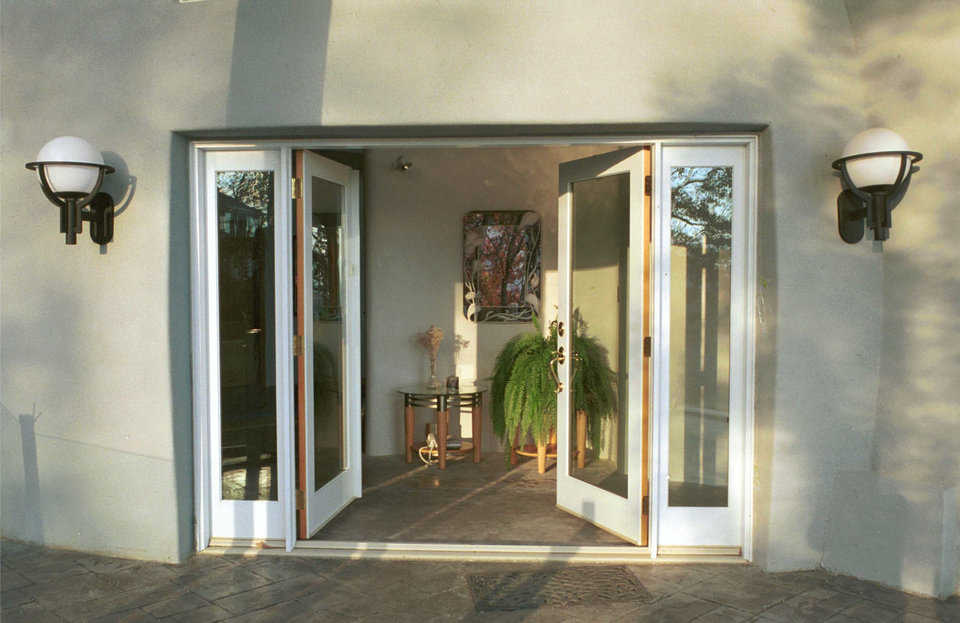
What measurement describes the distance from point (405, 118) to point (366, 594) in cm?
242

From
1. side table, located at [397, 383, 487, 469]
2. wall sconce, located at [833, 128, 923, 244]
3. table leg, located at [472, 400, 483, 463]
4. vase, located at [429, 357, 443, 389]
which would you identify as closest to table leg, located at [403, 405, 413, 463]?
side table, located at [397, 383, 487, 469]

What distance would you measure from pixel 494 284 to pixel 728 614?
3.79 metres

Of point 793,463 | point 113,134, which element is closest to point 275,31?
point 113,134

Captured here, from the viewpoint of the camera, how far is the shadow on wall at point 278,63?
369 centimetres

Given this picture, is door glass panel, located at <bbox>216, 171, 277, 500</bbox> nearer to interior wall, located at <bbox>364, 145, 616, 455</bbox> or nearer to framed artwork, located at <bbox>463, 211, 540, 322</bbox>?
interior wall, located at <bbox>364, 145, 616, 455</bbox>

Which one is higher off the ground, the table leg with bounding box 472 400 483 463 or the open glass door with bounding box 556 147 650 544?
the open glass door with bounding box 556 147 650 544

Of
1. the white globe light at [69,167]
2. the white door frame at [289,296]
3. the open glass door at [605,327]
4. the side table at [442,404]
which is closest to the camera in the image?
the white globe light at [69,167]

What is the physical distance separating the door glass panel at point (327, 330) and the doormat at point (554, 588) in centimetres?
133

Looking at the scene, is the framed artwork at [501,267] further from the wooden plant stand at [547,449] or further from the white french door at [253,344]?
the white french door at [253,344]

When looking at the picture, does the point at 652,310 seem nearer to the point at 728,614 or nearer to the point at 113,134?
the point at 728,614

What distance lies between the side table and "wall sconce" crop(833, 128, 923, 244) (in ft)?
10.6

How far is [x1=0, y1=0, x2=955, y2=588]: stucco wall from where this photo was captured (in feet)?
11.9

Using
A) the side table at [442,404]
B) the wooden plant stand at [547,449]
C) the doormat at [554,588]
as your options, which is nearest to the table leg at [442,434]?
the side table at [442,404]

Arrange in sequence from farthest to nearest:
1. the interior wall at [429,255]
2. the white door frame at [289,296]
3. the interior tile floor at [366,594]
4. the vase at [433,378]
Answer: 1. the interior wall at [429,255]
2. the vase at [433,378]
3. the white door frame at [289,296]
4. the interior tile floor at [366,594]
